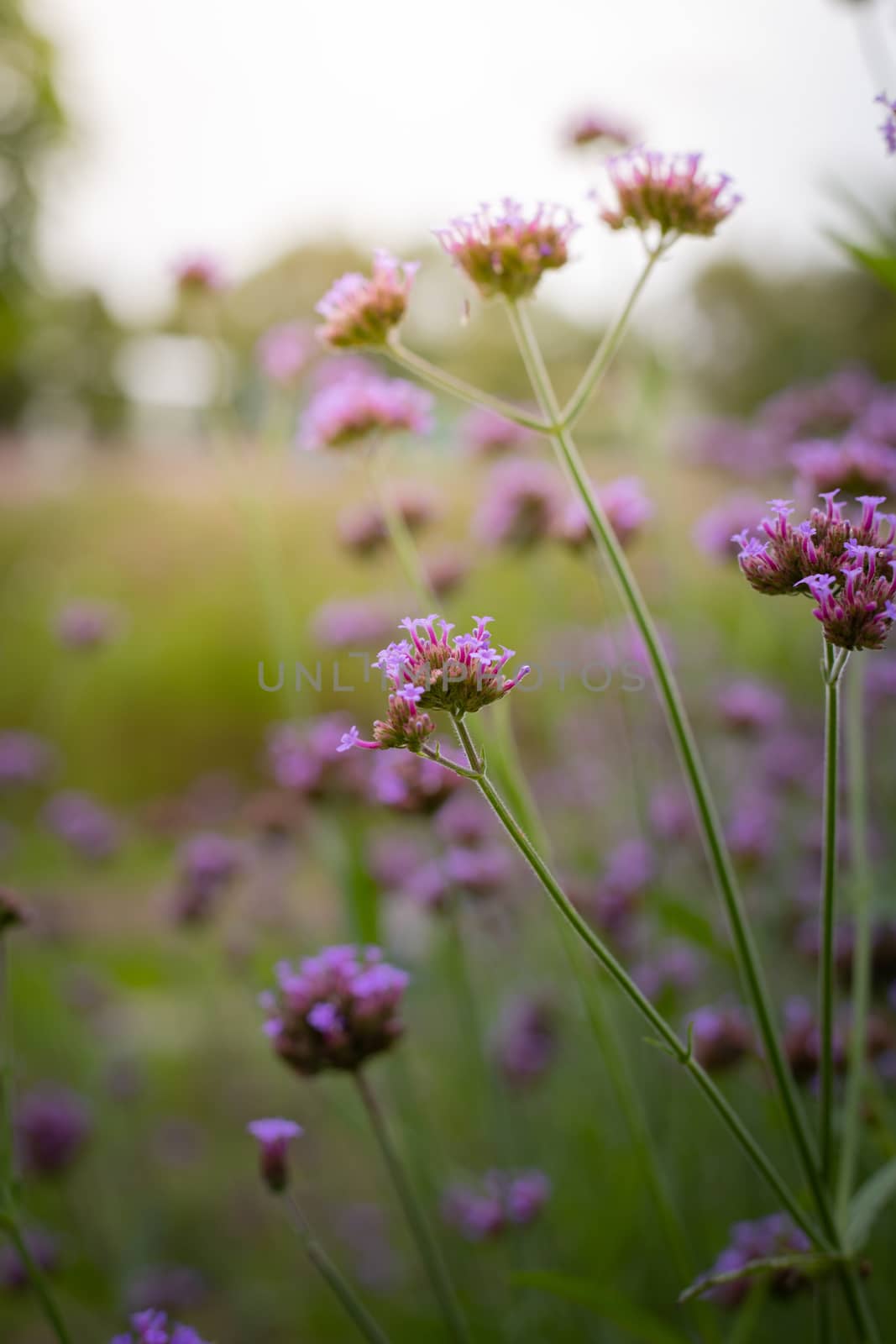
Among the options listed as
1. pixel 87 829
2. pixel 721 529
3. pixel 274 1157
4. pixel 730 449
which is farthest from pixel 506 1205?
pixel 730 449

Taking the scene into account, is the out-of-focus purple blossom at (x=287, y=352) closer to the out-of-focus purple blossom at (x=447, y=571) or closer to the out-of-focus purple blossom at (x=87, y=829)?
the out-of-focus purple blossom at (x=447, y=571)

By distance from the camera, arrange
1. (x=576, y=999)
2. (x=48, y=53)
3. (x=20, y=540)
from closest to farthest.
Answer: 1. (x=576, y=999)
2. (x=20, y=540)
3. (x=48, y=53)

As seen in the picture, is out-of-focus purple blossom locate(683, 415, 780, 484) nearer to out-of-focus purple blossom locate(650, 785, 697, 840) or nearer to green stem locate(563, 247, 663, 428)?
out-of-focus purple blossom locate(650, 785, 697, 840)

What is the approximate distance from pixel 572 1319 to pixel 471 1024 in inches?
18.7

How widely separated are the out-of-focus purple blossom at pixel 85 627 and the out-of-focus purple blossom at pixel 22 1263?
1.14 meters

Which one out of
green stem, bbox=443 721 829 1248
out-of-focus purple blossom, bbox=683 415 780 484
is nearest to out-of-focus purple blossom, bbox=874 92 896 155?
green stem, bbox=443 721 829 1248

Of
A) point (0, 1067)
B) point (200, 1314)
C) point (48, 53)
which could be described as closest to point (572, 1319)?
point (200, 1314)

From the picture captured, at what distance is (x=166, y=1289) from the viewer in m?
1.55

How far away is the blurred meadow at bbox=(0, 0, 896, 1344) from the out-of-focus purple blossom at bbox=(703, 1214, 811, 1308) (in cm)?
1

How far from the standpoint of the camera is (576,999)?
1646 mm

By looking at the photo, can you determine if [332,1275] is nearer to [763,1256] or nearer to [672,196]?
[763,1256]

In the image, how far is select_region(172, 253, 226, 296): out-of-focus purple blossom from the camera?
4.99 feet

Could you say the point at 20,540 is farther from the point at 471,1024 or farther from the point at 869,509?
the point at 869,509

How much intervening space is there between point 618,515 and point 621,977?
2.59ft
